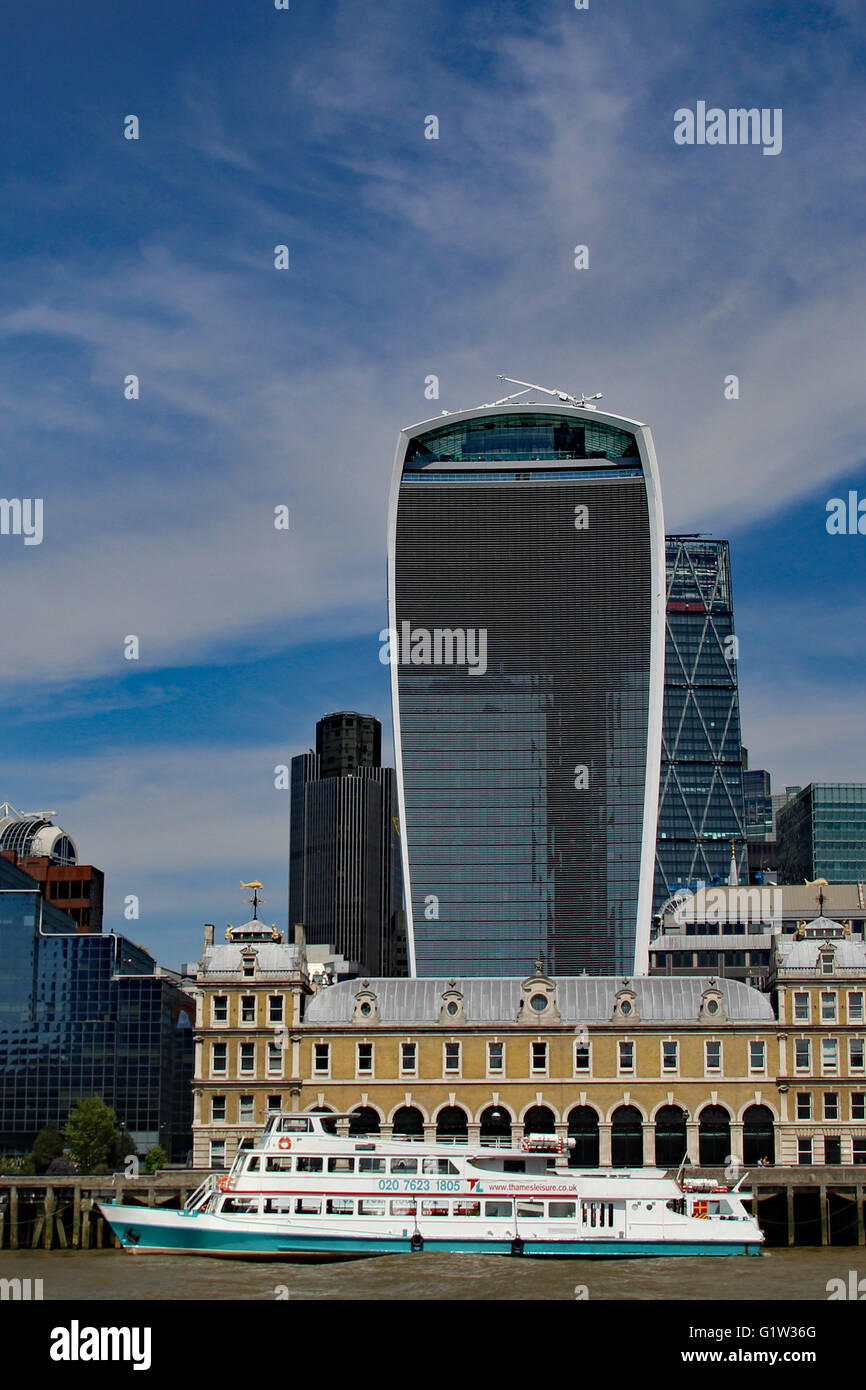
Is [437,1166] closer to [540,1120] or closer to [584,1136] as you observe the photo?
[540,1120]

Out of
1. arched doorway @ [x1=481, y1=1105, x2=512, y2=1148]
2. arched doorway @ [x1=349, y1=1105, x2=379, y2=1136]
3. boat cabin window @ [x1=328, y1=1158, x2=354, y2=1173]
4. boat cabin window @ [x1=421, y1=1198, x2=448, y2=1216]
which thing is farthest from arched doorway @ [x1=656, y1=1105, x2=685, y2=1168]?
boat cabin window @ [x1=328, y1=1158, x2=354, y2=1173]

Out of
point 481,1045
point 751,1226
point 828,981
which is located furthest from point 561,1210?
point 828,981

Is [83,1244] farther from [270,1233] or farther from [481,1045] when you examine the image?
[481,1045]

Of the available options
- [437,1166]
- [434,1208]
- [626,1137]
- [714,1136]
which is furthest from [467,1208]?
[714,1136]

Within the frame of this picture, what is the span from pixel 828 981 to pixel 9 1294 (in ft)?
227

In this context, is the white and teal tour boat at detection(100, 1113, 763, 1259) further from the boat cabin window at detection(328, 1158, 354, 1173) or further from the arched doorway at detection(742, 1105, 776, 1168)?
the arched doorway at detection(742, 1105, 776, 1168)

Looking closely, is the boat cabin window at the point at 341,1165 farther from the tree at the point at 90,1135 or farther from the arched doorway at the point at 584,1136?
the tree at the point at 90,1135

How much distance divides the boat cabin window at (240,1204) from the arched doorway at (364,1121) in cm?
2810

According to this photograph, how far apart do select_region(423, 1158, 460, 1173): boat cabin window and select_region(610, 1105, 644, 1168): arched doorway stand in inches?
1067

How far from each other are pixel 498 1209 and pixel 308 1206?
1057 cm

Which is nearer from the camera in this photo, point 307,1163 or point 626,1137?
point 307,1163

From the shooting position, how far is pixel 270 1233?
84.5m

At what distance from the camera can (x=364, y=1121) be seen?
11394 cm
